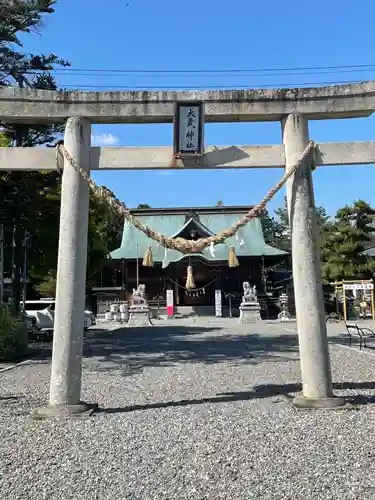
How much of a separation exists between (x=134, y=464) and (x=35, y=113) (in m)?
4.63

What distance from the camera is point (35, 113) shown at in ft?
21.5

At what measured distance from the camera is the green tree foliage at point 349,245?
26.9 m

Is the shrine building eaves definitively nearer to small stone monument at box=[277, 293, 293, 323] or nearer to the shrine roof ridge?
small stone monument at box=[277, 293, 293, 323]

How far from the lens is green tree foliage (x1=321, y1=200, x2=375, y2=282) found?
26.9 metres

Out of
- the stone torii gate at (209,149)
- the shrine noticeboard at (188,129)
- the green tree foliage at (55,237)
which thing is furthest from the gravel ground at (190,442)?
the green tree foliage at (55,237)

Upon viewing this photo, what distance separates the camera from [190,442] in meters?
4.89

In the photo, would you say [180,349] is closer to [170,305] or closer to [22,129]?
[22,129]

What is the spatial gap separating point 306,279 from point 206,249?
25294 mm

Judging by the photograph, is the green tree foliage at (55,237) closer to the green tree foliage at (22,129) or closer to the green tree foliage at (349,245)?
the green tree foliage at (22,129)

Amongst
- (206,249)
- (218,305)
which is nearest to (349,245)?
(218,305)

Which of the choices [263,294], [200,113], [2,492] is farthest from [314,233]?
[263,294]

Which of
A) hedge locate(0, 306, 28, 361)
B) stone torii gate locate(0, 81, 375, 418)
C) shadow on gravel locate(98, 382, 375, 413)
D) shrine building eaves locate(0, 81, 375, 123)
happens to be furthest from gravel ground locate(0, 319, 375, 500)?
shrine building eaves locate(0, 81, 375, 123)

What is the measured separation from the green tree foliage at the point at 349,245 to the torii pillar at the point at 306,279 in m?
21.5

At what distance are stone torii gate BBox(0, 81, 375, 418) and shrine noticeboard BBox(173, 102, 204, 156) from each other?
86 millimetres
